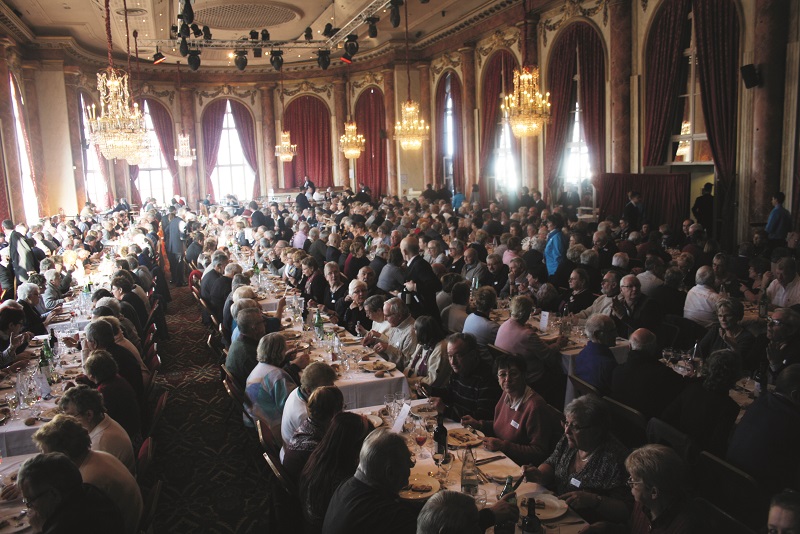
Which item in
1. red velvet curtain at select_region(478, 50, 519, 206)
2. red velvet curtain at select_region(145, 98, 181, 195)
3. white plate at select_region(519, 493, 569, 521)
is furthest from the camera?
red velvet curtain at select_region(145, 98, 181, 195)

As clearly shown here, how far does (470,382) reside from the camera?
449 centimetres

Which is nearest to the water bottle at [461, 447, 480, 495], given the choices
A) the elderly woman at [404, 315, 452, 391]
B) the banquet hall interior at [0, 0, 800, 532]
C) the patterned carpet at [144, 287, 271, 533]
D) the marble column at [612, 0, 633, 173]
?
the banquet hall interior at [0, 0, 800, 532]

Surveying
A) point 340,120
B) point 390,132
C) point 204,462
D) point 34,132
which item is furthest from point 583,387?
point 340,120

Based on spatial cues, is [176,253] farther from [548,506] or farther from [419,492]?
[548,506]

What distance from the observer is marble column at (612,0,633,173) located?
11.8 metres

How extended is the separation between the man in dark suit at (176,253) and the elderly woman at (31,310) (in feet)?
21.0

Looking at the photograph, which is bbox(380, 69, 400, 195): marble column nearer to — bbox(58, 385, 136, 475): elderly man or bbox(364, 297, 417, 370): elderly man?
bbox(364, 297, 417, 370): elderly man

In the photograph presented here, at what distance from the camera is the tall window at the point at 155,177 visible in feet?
76.8

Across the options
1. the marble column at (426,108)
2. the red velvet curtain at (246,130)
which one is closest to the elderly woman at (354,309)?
the marble column at (426,108)

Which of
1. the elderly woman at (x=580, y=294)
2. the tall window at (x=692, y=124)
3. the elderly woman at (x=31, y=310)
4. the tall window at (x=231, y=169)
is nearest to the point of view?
the elderly woman at (x=580, y=294)

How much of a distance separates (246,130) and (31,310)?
18.7 metres

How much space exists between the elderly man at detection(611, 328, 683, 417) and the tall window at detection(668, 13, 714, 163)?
317 inches

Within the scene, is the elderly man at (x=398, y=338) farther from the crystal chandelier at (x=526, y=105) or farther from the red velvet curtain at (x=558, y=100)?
the red velvet curtain at (x=558, y=100)

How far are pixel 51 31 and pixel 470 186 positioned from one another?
11.2m
